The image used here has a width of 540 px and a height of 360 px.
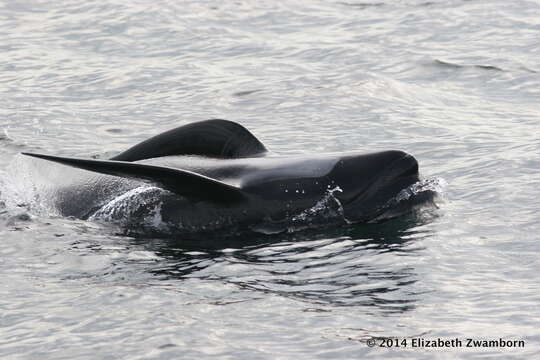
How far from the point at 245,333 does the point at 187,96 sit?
836 centimetres

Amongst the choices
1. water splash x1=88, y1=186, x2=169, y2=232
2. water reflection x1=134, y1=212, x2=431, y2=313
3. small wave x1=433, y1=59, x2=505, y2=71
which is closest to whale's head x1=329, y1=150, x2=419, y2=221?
water reflection x1=134, y1=212, x2=431, y2=313

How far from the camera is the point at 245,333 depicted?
7023mm

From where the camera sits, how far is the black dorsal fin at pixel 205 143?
970 centimetres

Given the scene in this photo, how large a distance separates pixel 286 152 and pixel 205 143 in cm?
262

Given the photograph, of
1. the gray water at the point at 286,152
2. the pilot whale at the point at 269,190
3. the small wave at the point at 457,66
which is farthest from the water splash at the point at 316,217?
the small wave at the point at 457,66

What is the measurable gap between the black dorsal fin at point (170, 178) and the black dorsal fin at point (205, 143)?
2.10 ft

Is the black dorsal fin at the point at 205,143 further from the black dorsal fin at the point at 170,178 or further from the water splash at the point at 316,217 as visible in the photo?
the water splash at the point at 316,217

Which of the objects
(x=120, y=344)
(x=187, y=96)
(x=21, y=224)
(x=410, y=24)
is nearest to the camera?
(x=120, y=344)

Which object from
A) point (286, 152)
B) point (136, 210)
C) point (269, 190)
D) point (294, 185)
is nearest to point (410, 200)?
point (294, 185)

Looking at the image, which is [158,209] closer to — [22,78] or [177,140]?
[177,140]

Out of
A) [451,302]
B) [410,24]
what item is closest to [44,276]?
[451,302]

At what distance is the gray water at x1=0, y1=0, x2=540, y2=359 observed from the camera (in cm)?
714

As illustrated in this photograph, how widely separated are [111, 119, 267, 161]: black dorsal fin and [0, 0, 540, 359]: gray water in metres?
0.80

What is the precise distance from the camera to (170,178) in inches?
344
